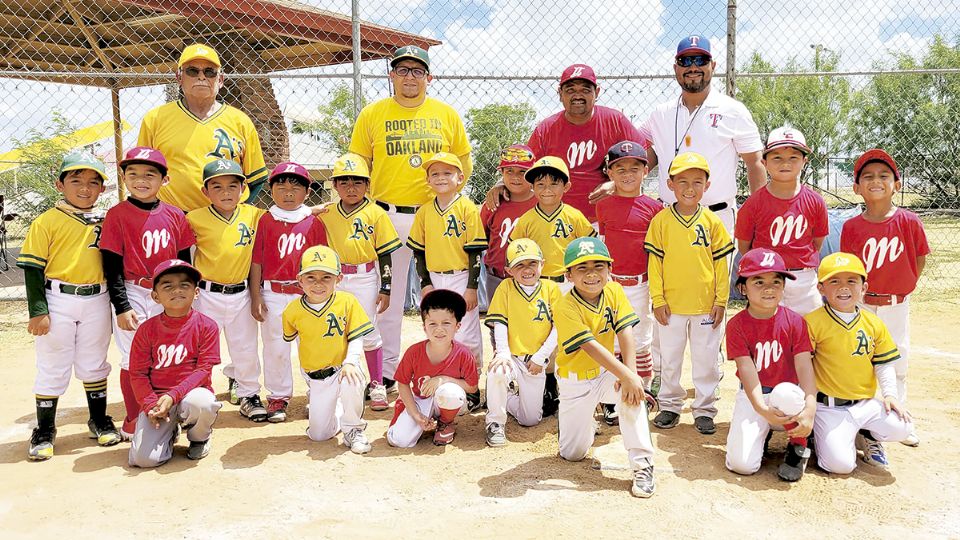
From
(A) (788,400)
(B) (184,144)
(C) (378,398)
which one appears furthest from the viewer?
(C) (378,398)

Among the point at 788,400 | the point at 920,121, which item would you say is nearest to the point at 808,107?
the point at 920,121

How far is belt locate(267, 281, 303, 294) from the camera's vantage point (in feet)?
14.4

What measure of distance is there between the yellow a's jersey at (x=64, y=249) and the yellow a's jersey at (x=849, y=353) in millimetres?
3874

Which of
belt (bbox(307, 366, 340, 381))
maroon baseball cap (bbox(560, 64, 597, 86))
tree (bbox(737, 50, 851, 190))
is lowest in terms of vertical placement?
belt (bbox(307, 366, 340, 381))

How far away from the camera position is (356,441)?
3828 millimetres

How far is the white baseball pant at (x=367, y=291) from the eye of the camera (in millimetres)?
4566

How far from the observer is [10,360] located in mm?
5945

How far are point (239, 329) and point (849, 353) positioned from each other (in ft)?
11.4

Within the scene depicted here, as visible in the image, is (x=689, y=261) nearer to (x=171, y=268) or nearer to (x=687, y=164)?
(x=687, y=164)

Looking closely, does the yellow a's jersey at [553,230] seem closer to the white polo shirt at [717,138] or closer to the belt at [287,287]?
the white polo shirt at [717,138]

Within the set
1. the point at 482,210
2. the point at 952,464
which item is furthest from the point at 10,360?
the point at 952,464

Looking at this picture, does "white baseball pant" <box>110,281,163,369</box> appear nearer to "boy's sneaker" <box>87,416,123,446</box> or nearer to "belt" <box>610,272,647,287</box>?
"boy's sneaker" <box>87,416,123,446</box>

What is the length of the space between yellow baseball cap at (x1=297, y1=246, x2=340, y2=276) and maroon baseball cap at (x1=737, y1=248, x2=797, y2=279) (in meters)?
2.19

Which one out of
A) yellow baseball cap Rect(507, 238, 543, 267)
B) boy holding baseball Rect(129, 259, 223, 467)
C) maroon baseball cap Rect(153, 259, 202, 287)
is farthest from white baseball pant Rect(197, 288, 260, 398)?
yellow baseball cap Rect(507, 238, 543, 267)
